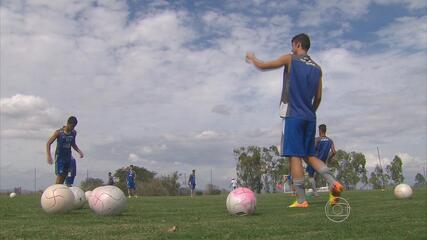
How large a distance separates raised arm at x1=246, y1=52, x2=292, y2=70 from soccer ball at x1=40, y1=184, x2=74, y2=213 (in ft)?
14.8

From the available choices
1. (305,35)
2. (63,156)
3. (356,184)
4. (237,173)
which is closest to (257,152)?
(237,173)

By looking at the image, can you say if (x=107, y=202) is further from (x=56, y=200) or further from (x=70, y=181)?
(x=70, y=181)

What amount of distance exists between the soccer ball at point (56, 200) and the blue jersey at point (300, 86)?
4.57m

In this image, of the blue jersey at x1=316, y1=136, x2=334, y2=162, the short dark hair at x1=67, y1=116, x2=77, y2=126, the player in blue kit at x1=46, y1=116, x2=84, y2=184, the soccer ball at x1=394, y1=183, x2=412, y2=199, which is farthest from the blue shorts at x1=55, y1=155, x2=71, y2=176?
the soccer ball at x1=394, y1=183, x2=412, y2=199

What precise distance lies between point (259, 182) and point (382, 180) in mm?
15401

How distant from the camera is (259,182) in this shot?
64375 millimetres

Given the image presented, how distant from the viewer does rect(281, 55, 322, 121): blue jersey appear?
6977 millimetres

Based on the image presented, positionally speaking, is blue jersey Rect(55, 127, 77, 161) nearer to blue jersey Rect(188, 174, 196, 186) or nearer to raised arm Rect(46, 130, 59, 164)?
raised arm Rect(46, 130, 59, 164)

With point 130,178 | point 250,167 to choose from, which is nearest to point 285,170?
point 250,167

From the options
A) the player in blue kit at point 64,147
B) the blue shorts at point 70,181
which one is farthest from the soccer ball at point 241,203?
the blue shorts at point 70,181

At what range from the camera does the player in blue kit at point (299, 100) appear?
6832 millimetres

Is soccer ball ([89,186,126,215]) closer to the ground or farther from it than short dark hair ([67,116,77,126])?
closer to the ground

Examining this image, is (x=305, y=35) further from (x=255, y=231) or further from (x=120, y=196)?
(x=120, y=196)

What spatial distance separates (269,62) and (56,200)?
479cm
